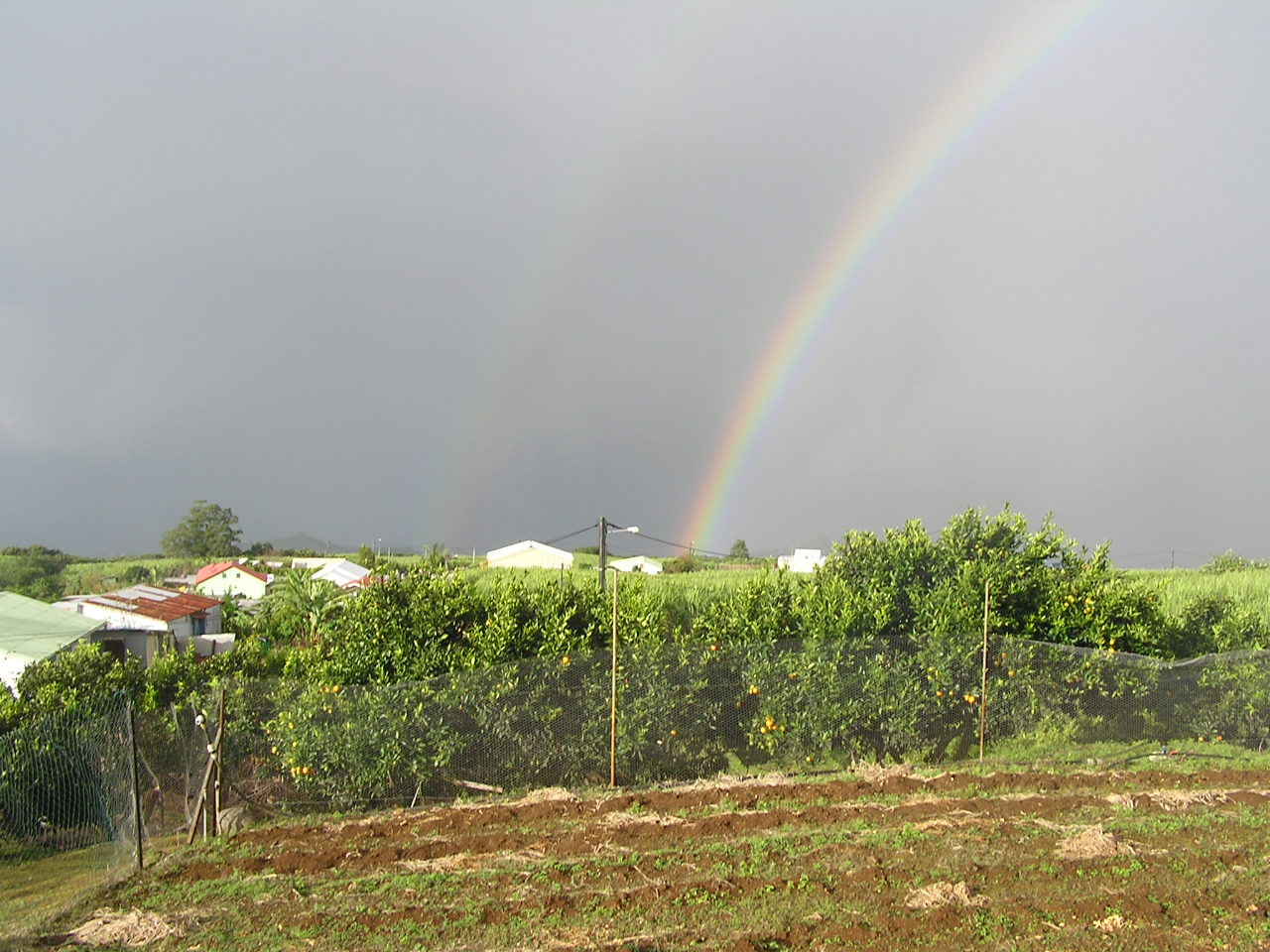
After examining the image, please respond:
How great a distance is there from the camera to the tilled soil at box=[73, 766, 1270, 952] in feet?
21.9

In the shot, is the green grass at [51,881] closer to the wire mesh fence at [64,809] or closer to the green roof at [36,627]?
the wire mesh fence at [64,809]

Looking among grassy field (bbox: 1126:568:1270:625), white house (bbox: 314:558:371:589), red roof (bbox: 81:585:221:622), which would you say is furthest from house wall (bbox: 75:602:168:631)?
grassy field (bbox: 1126:568:1270:625)

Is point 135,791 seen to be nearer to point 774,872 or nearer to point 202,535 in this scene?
point 774,872

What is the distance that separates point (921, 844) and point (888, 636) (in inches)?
212

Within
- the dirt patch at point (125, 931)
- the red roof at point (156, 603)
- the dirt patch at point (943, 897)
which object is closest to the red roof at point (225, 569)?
the red roof at point (156, 603)

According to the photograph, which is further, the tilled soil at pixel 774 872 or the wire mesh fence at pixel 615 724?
the wire mesh fence at pixel 615 724

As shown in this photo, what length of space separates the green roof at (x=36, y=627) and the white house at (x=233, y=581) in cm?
2332

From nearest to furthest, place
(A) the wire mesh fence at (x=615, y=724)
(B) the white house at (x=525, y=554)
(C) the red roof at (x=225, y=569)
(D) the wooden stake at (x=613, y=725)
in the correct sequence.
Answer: (A) the wire mesh fence at (x=615, y=724) → (D) the wooden stake at (x=613, y=725) → (C) the red roof at (x=225, y=569) → (B) the white house at (x=525, y=554)

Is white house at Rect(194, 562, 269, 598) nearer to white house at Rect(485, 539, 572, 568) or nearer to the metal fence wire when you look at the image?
white house at Rect(485, 539, 572, 568)

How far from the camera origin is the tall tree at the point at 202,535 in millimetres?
98312

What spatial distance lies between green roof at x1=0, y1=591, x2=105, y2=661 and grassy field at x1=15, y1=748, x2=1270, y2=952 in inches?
469

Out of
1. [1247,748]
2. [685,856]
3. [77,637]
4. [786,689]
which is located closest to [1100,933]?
[685,856]

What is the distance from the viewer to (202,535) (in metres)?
99.1

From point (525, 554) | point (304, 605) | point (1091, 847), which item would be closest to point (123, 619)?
point (304, 605)
